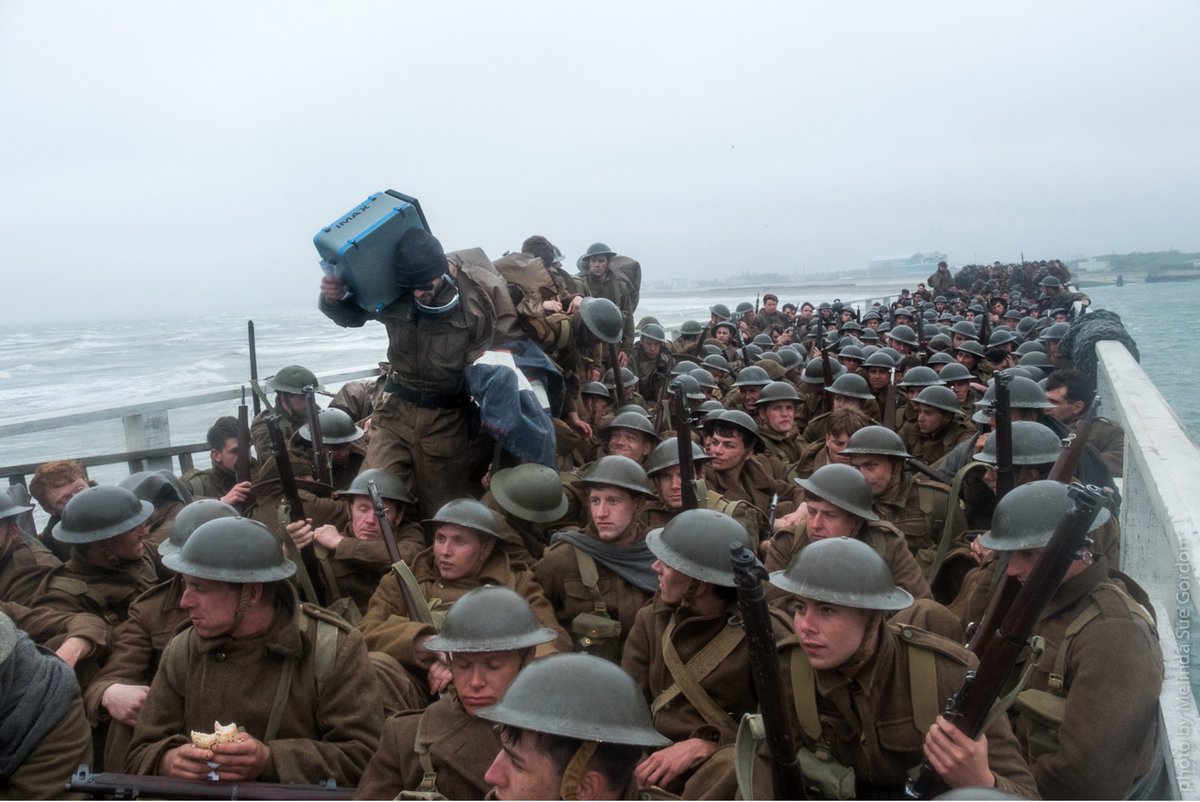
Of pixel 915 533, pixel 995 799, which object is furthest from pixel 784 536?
pixel 995 799

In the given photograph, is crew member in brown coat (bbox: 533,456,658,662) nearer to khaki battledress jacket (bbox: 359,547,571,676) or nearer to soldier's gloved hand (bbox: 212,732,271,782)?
khaki battledress jacket (bbox: 359,547,571,676)

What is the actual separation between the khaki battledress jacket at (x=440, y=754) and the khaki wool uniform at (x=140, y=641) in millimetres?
1517

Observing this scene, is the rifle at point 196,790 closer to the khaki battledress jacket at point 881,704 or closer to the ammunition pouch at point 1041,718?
the khaki battledress jacket at point 881,704

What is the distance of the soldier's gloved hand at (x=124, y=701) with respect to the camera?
13.0 feet

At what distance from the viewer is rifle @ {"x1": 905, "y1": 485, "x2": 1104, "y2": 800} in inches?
91.9

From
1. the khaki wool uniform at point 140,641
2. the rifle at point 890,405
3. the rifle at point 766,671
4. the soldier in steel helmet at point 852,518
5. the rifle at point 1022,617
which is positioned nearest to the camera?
the rifle at point 1022,617

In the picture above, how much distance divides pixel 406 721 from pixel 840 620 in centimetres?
167

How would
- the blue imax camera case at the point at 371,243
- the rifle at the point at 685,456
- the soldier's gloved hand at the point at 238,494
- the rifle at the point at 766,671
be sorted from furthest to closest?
the soldier's gloved hand at the point at 238,494, the blue imax camera case at the point at 371,243, the rifle at the point at 685,456, the rifle at the point at 766,671

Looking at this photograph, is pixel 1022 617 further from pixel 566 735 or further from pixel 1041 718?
pixel 1041 718

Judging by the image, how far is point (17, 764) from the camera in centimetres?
342

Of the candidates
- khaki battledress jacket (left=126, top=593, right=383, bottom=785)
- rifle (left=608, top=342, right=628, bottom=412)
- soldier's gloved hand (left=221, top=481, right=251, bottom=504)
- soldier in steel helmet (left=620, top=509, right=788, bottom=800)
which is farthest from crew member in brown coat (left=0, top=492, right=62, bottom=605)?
rifle (left=608, top=342, right=628, bottom=412)

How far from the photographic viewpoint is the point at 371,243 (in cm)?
583

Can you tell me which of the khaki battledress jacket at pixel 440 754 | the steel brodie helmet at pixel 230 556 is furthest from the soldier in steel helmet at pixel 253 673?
the khaki battledress jacket at pixel 440 754

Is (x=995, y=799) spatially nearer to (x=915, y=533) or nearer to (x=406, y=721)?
(x=406, y=721)
